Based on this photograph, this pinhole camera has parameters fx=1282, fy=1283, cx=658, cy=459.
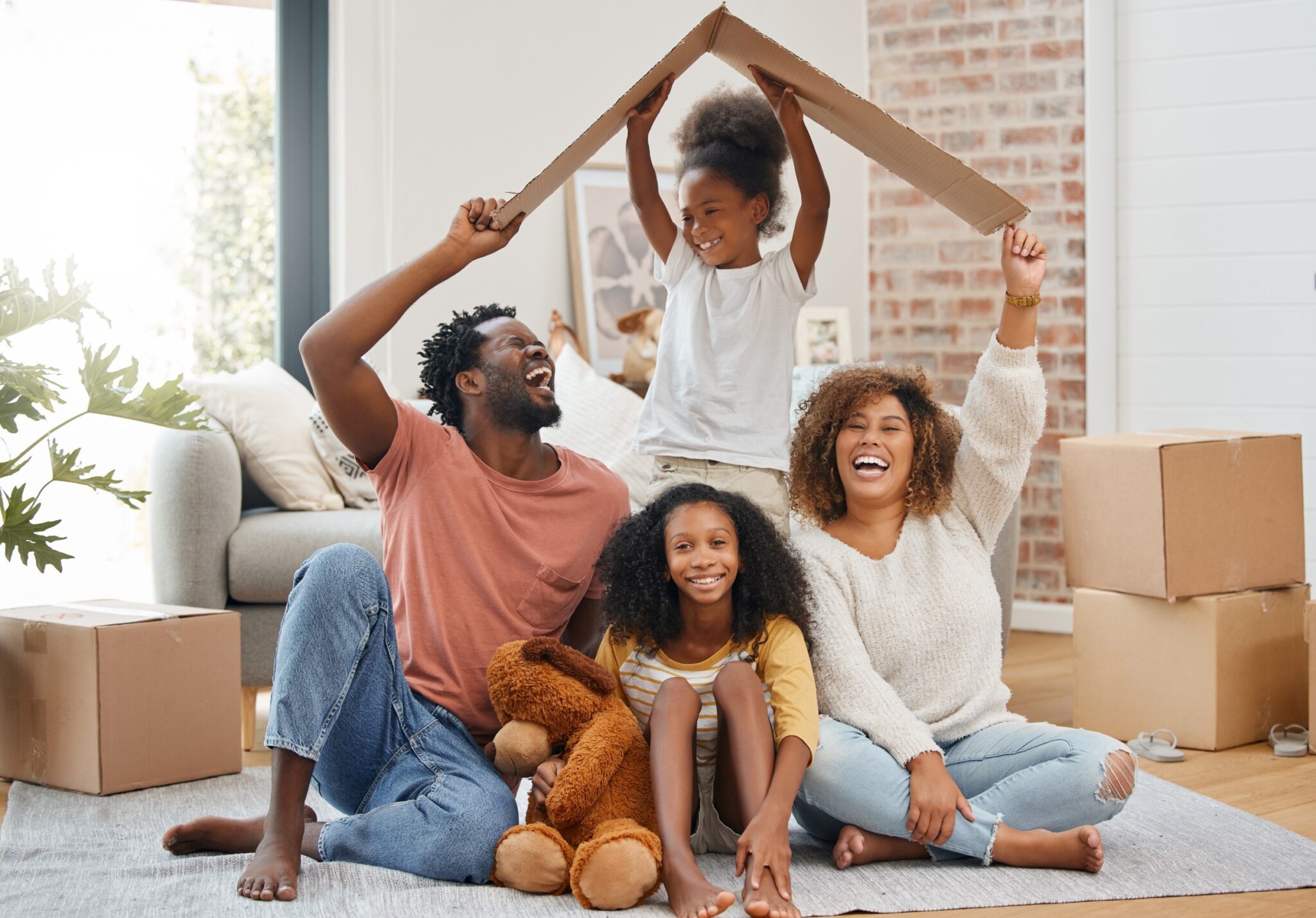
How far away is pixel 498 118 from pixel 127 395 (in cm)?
193

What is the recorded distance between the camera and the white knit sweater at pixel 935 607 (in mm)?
2012

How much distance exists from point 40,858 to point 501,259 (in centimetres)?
250

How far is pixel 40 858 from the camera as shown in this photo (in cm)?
199

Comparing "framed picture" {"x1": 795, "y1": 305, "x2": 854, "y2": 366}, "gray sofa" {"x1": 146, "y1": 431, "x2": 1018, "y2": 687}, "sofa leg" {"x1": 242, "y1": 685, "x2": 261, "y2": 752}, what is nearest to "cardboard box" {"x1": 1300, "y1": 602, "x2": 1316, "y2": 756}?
"gray sofa" {"x1": 146, "y1": 431, "x2": 1018, "y2": 687}

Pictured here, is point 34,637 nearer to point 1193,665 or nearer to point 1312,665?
point 1193,665

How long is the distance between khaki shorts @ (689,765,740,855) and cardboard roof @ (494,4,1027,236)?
89cm

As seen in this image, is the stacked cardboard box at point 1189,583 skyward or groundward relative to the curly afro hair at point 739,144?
groundward

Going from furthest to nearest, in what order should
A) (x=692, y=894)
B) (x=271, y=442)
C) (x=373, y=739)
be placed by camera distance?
(x=271, y=442), (x=373, y=739), (x=692, y=894)

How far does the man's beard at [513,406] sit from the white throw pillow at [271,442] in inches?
50.2

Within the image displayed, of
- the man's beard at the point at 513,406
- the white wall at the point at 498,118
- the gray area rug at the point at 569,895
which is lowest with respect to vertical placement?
the gray area rug at the point at 569,895

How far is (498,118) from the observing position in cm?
406

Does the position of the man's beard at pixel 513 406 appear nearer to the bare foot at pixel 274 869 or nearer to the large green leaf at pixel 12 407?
the bare foot at pixel 274 869

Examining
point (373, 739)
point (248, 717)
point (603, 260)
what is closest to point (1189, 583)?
point (373, 739)

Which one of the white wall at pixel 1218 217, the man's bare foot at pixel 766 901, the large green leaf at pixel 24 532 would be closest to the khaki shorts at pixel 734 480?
the man's bare foot at pixel 766 901
